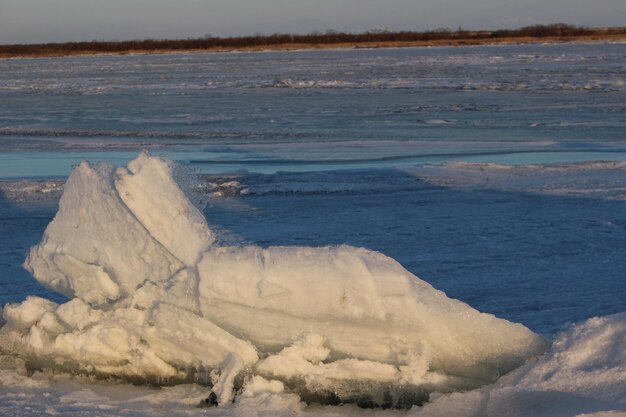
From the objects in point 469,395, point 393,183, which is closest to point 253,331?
point 469,395

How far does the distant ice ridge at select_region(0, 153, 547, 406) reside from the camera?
→ 9.83 feet

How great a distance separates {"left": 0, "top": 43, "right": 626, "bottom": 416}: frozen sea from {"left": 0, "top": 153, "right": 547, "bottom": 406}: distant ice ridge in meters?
0.11

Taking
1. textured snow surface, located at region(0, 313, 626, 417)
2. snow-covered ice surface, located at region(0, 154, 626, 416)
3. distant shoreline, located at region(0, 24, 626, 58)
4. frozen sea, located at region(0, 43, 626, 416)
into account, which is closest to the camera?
textured snow surface, located at region(0, 313, 626, 417)

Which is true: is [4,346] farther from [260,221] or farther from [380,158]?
[380,158]

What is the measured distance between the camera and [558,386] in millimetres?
2707

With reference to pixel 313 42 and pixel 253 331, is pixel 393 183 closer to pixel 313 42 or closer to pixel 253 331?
pixel 253 331

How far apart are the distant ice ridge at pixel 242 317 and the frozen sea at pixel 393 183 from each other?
113mm

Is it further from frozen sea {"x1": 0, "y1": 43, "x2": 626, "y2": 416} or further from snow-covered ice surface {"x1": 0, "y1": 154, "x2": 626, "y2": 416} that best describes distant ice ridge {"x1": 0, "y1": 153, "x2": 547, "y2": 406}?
frozen sea {"x1": 0, "y1": 43, "x2": 626, "y2": 416}

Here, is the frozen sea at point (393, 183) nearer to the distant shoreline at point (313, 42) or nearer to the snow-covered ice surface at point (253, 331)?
the snow-covered ice surface at point (253, 331)

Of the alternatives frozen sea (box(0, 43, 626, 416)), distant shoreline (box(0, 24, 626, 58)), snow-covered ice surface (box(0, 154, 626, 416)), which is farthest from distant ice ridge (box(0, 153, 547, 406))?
distant shoreline (box(0, 24, 626, 58))

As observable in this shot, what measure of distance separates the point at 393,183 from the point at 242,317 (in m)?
4.60

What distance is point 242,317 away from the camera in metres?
3.08

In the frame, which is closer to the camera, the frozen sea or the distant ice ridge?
the distant ice ridge

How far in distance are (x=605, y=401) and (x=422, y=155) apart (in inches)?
269
